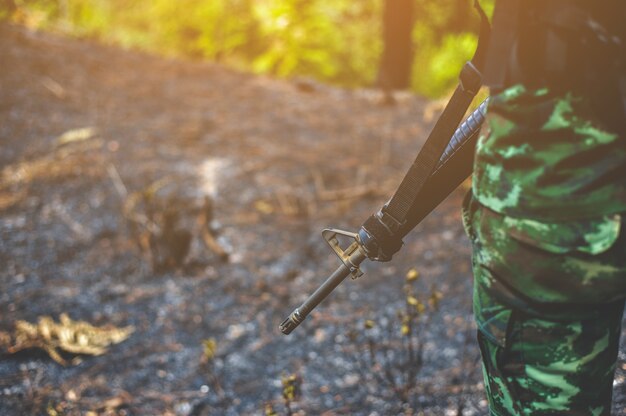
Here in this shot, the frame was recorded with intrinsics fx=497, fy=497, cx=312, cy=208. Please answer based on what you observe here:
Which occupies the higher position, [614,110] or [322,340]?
[614,110]

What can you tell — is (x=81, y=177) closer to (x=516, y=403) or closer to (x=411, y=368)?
(x=411, y=368)

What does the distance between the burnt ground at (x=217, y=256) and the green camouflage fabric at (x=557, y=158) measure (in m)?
1.27

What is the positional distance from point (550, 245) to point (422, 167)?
38cm

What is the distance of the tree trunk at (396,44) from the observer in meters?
6.27

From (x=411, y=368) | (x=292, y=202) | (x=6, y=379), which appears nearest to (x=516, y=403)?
(x=411, y=368)

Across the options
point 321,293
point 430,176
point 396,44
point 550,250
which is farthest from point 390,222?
point 396,44

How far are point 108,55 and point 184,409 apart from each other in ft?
18.9

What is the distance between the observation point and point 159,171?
420 cm

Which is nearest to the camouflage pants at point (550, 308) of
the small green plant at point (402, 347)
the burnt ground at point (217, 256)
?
the small green plant at point (402, 347)

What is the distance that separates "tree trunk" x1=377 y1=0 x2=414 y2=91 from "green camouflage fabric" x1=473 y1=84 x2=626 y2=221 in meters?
5.37

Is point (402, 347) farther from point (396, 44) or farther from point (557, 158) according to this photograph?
point (396, 44)

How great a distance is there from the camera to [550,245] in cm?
95

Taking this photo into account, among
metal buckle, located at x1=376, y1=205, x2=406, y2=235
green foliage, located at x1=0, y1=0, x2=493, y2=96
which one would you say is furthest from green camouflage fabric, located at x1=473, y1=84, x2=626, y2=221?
green foliage, located at x1=0, y1=0, x2=493, y2=96

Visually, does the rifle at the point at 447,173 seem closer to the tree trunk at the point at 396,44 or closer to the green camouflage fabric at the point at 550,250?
the green camouflage fabric at the point at 550,250
